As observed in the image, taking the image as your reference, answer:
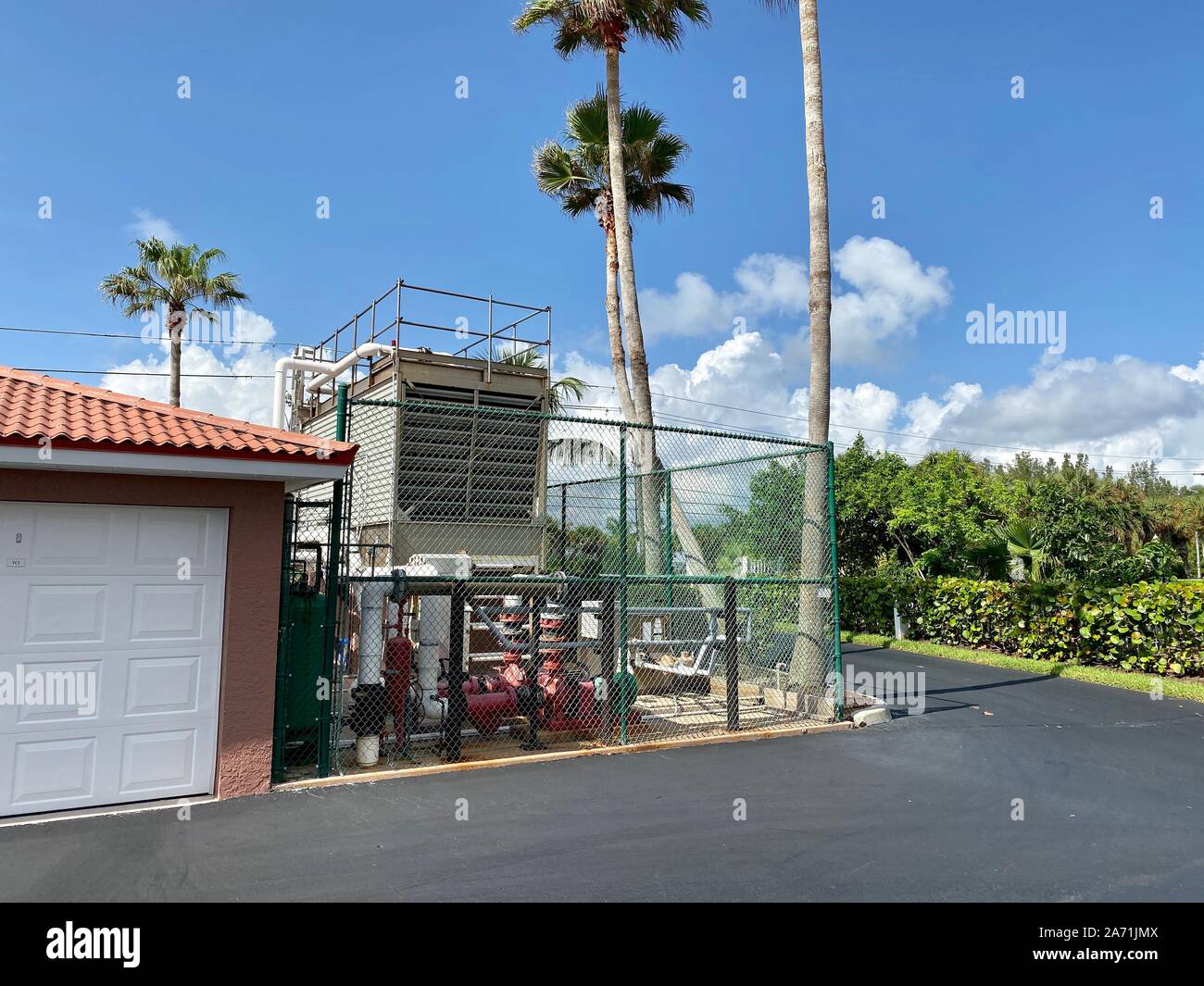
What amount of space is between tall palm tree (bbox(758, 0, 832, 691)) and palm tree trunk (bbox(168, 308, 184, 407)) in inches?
709

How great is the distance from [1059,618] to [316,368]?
530 inches

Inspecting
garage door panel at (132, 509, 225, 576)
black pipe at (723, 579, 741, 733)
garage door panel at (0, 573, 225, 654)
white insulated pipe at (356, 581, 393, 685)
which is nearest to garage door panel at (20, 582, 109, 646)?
garage door panel at (0, 573, 225, 654)

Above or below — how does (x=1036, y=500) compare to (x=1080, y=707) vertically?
above

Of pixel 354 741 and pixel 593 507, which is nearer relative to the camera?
pixel 354 741

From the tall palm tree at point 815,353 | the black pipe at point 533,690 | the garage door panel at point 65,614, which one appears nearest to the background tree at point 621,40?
the tall palm tree at point 815,353

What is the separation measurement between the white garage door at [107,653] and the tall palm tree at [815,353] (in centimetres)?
676

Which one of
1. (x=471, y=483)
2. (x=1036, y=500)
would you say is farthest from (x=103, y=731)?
(x=1036, y=500)

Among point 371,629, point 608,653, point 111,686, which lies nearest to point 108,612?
→ point 111,686

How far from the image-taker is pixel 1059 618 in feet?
47.1

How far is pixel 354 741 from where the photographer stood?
718 centimetres

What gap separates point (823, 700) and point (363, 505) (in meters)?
6.56

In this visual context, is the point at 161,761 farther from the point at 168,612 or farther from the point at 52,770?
the point at 168,612
